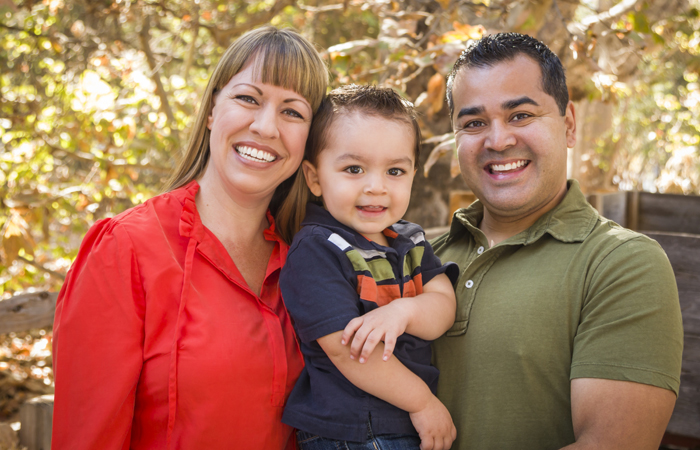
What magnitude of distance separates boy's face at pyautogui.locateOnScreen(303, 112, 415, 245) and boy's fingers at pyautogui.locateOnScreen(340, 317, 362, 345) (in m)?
0.41

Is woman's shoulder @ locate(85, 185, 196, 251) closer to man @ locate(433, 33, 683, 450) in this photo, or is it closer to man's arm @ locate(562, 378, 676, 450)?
man @ locate(433, 33, 683, 450)

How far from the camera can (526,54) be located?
2084mm

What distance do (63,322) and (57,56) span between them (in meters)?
5.49

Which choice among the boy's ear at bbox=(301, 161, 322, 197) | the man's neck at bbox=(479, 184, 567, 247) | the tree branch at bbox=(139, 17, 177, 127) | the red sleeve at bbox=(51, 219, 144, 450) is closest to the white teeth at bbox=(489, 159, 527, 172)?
the man's neck at bbox=(479, 184, 567, 247)

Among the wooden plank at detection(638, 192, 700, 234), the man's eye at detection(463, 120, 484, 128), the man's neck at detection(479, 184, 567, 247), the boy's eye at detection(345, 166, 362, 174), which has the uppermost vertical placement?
the man's eye at detection(463, 120, 484, 128)

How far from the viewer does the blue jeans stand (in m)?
1.70

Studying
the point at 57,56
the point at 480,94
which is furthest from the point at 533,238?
the point at 57,56

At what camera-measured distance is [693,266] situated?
8.64 feet

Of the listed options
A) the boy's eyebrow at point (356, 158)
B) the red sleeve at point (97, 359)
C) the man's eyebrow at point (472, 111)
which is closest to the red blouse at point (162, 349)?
the red sleeve at point (97, 359)

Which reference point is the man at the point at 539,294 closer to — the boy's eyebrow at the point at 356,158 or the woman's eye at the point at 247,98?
the boy's eyebrow at the point at 356,158

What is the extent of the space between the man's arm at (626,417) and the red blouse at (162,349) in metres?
0.98

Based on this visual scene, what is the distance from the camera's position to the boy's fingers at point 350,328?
5.36ft

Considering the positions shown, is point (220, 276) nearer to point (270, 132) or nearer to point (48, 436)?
point (270, 132)

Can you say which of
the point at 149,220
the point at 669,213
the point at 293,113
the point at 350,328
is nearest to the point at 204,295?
the point at 149,220
